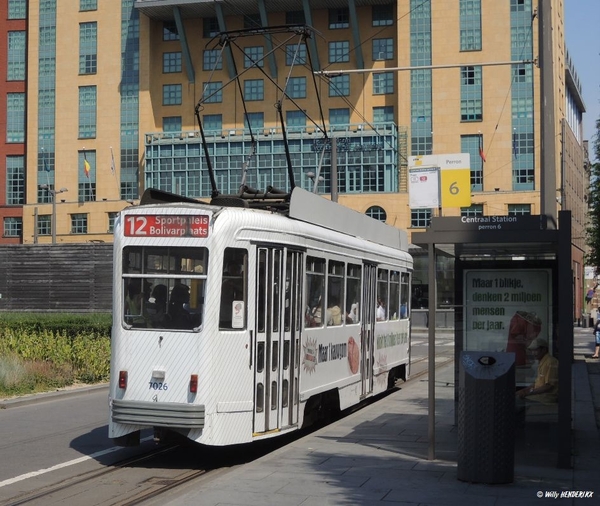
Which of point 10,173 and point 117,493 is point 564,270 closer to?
point 117,493

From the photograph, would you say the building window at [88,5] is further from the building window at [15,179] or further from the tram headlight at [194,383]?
the tram headlight at [194,383]

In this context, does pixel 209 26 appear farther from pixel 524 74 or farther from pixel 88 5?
pixel 524 74

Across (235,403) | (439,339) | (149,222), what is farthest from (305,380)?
(439,339)

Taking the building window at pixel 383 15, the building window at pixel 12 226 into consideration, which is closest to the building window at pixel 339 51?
the building window at pixel 383 15

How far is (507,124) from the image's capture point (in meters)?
60.1

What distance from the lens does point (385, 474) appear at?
10008 millimetres

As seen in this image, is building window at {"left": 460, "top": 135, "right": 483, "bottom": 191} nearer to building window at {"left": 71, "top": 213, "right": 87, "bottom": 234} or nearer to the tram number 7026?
building window at {"left": 71, "top": 213, "right": 87, "bottom": 234}

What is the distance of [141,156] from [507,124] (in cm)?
2492

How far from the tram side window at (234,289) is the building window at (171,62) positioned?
58159 millimetres

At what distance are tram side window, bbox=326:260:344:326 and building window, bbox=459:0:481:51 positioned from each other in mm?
48886

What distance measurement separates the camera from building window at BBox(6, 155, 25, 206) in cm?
7138

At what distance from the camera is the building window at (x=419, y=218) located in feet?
199

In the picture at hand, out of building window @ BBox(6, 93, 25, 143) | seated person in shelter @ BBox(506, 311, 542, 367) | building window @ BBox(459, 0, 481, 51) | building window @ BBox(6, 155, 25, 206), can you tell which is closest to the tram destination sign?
seated person in shelter @ BBox(506, 311, 542, 367)

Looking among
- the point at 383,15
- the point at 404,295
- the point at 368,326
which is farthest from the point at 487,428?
the point at 383,15
